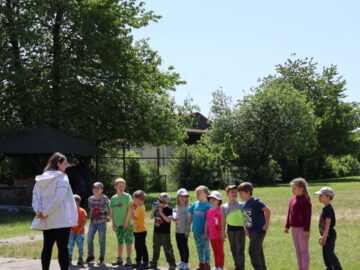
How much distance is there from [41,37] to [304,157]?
126 feet

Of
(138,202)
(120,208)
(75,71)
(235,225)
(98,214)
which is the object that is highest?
(75,71)

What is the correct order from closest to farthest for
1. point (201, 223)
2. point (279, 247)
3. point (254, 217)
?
1. point (254, 217)
2. point (201, 223)
3. point (279, 247)

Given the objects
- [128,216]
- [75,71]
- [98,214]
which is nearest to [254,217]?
[128,216]

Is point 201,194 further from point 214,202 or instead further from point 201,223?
point 201,223

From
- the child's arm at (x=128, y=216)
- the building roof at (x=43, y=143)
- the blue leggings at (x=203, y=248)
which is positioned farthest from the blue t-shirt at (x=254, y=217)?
the building roof at (x=43, y=143)

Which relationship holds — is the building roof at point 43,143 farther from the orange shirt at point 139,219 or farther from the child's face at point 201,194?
the child's face at point 201,194

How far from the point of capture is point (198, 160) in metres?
37.8

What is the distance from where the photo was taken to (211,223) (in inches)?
338

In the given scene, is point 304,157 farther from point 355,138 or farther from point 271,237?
point 271,237

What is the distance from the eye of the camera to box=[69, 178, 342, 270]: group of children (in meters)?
8.08

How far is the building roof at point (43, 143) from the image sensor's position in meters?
21.6

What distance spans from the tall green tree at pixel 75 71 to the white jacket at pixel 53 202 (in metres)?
16.6

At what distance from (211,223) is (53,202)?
8.14 feet

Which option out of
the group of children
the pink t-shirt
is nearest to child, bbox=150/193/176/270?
the group of children
